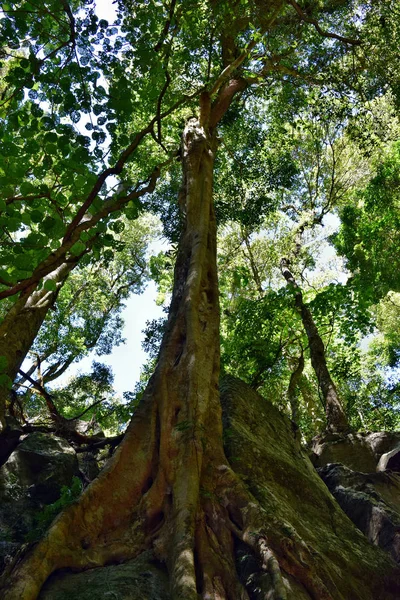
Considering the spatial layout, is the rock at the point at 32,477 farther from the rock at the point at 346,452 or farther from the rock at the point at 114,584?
the rock at the point at 346,452

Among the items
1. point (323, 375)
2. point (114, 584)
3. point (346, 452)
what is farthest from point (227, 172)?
point (114, 584)

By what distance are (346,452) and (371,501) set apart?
3.44 m

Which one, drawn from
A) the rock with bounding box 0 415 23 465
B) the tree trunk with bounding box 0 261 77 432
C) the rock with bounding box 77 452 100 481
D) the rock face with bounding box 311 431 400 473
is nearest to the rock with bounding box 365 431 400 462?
the rock face with bounding box 311 431 400 473

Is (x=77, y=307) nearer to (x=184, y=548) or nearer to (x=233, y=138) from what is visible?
(x=233, y=138)

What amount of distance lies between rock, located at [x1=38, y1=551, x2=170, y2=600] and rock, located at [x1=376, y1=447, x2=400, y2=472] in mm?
5395

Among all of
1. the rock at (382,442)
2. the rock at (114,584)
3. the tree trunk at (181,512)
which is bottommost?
the rock at (114,584)

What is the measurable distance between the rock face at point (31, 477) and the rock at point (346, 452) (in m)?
4.55

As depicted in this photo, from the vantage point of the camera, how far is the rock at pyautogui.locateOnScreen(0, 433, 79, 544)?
5133mm

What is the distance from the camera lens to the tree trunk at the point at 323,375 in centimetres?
993

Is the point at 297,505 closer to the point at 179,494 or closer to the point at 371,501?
the point at 371,501

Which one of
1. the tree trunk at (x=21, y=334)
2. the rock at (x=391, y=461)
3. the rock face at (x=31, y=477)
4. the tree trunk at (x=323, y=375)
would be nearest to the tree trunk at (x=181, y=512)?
the rock face at (x=31, y=477)

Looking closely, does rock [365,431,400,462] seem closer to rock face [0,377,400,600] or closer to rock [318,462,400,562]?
rock [318,462,400,562]

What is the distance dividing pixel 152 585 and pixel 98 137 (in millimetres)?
3887

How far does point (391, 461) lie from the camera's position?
25.2 feet
